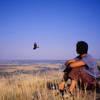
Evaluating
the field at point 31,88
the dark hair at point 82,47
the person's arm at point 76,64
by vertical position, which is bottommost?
the field at point 31,88

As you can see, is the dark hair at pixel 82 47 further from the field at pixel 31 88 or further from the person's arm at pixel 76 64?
the field at pixel 31 88

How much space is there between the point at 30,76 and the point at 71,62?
83.4 inches

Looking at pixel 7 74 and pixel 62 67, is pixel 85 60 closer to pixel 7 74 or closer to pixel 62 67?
pixel 62 67

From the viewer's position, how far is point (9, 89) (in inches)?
181

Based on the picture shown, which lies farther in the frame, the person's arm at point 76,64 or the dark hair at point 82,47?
the dark hair at point 82,47

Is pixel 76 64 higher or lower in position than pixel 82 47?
lower

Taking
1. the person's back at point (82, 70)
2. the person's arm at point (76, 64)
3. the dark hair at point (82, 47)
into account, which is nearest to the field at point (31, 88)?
the person's back at point (82, 70)

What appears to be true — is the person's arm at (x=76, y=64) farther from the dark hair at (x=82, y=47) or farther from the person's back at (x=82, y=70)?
the dark hair at (x=82, y=47)

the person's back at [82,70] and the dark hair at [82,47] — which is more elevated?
the dark hair at [82,47]

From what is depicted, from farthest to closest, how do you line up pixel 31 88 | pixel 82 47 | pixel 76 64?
pixel 31 88 → pixel 82 47 → pixel 76 64


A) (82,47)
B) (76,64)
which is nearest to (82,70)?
(76,64)

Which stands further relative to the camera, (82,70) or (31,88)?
(31,88)

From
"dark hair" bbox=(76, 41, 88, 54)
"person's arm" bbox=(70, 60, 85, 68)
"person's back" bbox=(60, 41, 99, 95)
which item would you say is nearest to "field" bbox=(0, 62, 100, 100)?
"person's back" bbox=(60, 41, 99, 95)

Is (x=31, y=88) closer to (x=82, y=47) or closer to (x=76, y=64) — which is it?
(x=76, y=64)
